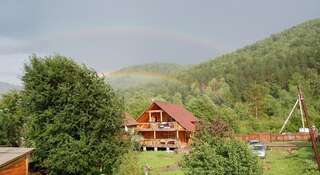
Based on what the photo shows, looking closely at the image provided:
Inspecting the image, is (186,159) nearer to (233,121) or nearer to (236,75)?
(233,121)

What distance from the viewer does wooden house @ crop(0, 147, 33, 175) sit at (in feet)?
69.1

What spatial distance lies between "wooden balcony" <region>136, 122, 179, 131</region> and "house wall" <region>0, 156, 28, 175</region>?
28178 mm

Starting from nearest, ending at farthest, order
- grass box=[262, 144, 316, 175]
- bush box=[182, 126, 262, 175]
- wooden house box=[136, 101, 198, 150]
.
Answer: bush box=[182, 126, 262, 175] → grass box=[262, 144, 316, 175] → wooden house box=[136, 101, 198, 150]

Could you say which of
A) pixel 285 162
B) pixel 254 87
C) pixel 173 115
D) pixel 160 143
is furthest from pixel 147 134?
pixel 254 87

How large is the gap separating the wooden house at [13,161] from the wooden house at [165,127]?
1035 inches

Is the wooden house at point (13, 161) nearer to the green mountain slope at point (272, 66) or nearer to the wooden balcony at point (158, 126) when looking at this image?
the wooden balcony at point (158, 126)

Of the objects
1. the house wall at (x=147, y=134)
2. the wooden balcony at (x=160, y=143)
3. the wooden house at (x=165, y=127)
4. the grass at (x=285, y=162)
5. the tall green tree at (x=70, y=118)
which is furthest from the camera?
the house wall at (x=147, y=134)

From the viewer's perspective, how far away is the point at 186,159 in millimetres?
18484

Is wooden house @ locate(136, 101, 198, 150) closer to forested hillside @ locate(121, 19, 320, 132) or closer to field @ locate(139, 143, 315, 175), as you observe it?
forested hillside @ locate(121, 19, 320, 132)

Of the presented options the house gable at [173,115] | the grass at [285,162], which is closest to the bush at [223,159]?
the grass at [285,162]

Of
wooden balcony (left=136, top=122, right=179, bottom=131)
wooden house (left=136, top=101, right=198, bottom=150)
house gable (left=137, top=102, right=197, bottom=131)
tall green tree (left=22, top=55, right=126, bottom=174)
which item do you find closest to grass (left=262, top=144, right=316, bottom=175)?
tall green tree (left=22, top=55, right=126, bottom=174)

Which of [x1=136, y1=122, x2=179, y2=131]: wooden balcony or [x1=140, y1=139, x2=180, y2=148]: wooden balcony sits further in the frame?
[x1=136, y1=122, x2=179, y2=131]: wooden balcony

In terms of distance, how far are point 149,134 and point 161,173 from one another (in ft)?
84.8

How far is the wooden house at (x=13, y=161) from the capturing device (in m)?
21.0
